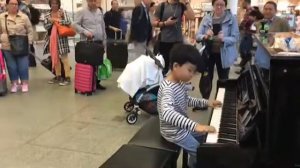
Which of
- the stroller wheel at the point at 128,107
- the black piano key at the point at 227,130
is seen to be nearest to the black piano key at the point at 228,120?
the black piano key at the point at 227,130

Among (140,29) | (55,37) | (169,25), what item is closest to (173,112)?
(169,25)

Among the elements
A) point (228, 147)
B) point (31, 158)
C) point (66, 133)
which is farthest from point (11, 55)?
point (228, 147)

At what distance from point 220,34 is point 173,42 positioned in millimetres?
746

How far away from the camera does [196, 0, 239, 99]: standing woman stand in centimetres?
432

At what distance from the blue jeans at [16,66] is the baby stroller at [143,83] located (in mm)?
2328

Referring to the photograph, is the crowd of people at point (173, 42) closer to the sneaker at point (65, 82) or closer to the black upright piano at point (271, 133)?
the sneaker at point (65, 82)

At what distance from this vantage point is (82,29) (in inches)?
228

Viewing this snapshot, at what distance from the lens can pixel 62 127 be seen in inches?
166

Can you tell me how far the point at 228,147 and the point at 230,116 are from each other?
0.55 metres

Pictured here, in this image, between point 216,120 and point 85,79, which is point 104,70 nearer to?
point 85,79

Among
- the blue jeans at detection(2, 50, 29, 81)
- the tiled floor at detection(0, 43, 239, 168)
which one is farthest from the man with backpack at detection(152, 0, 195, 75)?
the blue jeans at detection(2, 50, 29, 81)

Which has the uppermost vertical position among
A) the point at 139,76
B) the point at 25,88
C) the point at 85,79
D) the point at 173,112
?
the point at 173,112

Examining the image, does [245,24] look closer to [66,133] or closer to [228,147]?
[66,133]

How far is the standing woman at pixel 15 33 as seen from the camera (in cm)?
559
